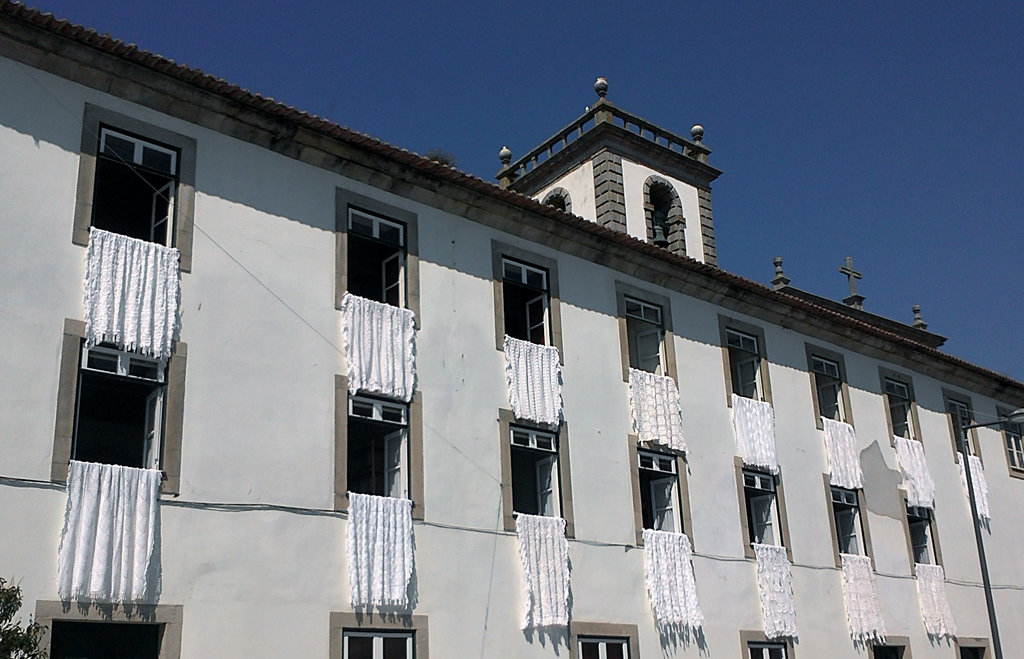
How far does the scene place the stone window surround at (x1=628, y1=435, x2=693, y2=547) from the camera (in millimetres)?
19297

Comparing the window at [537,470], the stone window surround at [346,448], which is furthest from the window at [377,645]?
the window at [537,470]

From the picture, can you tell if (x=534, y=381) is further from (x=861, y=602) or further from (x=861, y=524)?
(x=861, y=524)

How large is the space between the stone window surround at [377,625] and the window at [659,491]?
5.40 meters

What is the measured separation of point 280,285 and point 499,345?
3877 mm

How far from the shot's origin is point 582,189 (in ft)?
104

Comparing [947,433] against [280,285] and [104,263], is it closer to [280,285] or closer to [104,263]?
[280,285]

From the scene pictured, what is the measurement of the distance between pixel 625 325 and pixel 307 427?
7048mm

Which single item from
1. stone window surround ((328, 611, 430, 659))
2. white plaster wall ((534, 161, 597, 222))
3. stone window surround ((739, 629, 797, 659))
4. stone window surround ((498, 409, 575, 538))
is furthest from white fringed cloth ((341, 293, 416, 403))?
white plaster wall ((534, 161, 597, 222))

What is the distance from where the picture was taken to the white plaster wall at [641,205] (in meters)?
31.0

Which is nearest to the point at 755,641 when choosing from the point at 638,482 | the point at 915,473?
the point at 638,482

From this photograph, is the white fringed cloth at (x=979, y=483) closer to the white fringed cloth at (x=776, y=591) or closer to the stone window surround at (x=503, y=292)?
the white fringed cloth at (x=776, y=591)

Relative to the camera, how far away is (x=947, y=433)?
27.8 metres

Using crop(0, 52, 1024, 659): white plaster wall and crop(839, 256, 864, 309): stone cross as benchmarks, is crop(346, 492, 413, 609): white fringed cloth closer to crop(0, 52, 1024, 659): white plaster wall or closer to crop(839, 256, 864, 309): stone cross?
crop(0, 52, 1024, 659): white plaster wall

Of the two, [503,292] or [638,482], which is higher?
[503,292]
